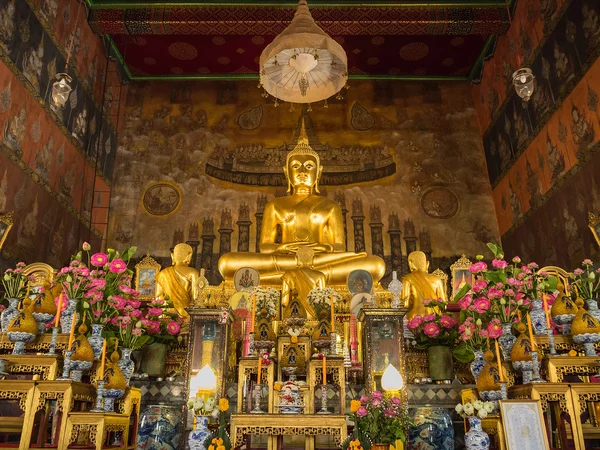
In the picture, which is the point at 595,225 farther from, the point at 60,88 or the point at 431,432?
the point at 60,88

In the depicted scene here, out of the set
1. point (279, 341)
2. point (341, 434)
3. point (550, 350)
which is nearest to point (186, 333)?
point (279, 341)

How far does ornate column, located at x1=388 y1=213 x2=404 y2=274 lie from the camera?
27.5 feet

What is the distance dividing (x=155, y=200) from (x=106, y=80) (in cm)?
216

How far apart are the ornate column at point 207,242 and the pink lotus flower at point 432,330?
4597mm

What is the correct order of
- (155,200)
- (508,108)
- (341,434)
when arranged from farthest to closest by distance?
(155,200) → (508,108) → (341,434)

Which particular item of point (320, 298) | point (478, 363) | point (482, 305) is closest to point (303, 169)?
point (320, 298)

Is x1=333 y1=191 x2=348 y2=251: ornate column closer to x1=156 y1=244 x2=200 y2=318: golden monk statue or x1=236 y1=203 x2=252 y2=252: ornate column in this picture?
x1=236 y1=203 x2=252 y2=252: ornate column

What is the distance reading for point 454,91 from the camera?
9.69m

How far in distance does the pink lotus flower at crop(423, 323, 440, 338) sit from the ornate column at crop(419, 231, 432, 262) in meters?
4.02

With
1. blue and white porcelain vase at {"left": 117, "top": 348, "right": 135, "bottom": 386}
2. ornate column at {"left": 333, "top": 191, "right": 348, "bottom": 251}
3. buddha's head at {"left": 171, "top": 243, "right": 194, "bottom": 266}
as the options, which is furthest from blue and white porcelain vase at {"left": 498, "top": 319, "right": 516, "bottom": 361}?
ornate column at {"left": 333, "top": 191, "right": 348, "bottom": 251}

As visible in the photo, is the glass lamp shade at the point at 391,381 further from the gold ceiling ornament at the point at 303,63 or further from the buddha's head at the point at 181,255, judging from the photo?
the buddha's head at the point at 181,255

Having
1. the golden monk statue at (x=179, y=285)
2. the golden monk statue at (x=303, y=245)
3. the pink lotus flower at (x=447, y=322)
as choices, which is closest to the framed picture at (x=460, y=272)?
the golden monk statue at (x=303, y=245)

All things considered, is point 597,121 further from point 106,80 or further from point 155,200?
point 106,80

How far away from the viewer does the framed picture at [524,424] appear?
9.55ft
